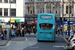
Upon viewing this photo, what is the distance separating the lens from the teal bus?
21344mm

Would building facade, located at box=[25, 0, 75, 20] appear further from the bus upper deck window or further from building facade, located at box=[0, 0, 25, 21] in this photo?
the bus upper deck window

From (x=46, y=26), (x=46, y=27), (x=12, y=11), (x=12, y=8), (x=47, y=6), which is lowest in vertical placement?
(x=46, y=27)

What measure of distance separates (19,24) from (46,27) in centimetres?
2395

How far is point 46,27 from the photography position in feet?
70.9

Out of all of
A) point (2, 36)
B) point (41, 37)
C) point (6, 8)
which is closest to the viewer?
point (41, 37)

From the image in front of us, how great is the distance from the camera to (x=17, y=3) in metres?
45.0

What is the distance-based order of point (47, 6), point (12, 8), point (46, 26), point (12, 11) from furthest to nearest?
point (47, 6)
point (12, 8)
point (12, 11)
point (46, 26)

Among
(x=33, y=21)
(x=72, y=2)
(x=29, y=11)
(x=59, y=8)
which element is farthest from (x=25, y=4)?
(x=72, y=2)

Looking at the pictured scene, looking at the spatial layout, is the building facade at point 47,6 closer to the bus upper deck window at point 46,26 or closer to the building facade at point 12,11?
the building facade at point 12,11

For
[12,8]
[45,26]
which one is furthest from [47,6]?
[45,26]

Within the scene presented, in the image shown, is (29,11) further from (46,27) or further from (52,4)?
(46,27)

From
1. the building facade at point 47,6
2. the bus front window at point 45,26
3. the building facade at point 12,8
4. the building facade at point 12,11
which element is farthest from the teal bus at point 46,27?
the building facade at point 47,6

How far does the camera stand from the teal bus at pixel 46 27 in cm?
2134

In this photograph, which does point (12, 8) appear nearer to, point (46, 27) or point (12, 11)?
point (12, 11)
